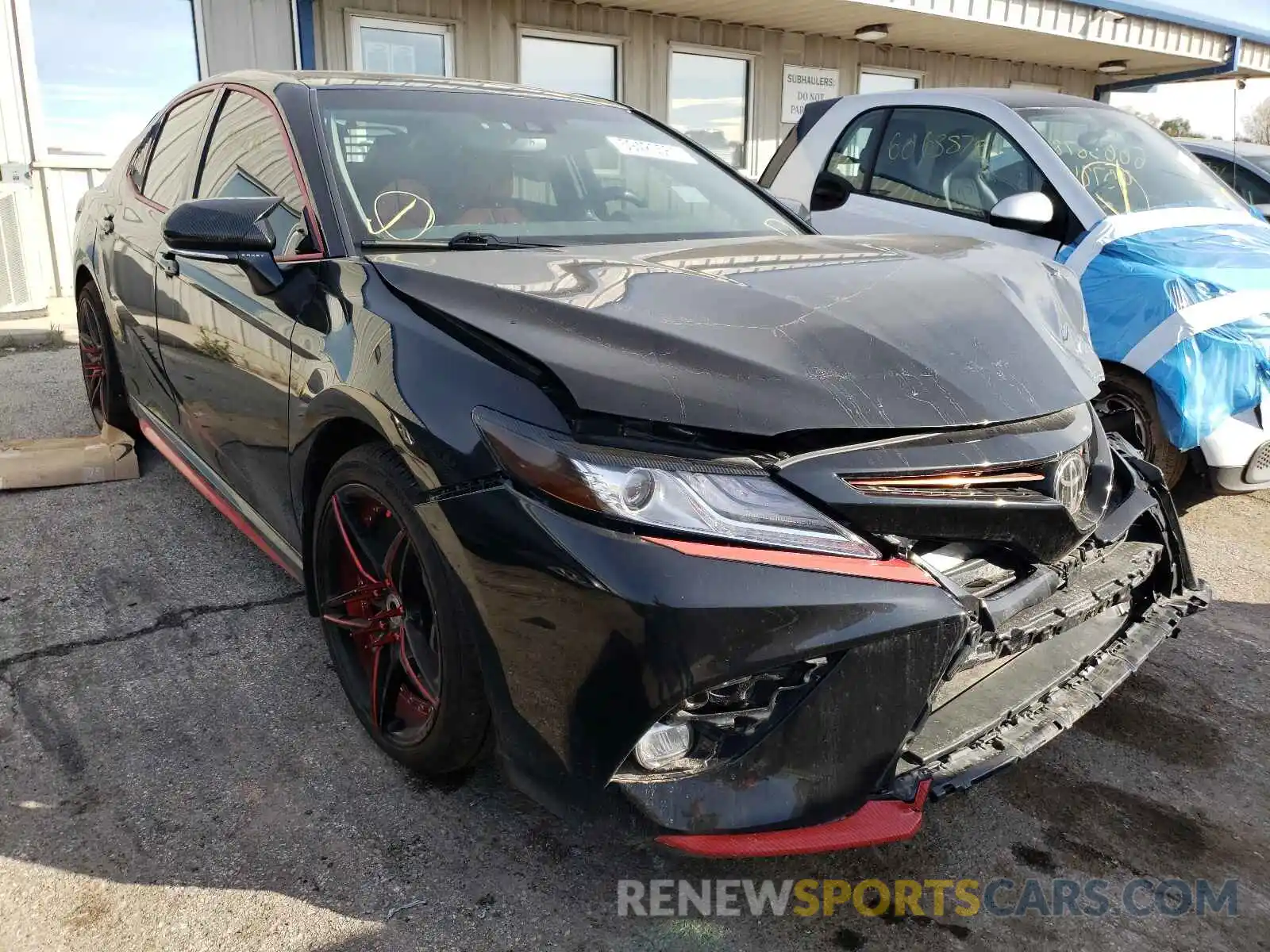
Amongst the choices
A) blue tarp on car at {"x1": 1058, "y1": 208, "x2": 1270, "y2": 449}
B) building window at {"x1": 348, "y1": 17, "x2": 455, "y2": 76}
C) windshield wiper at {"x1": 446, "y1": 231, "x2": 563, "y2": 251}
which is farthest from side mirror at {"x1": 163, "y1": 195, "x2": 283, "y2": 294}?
building window at {"x1": 348, "y1": 17, "x2": 455, "y2": 76}

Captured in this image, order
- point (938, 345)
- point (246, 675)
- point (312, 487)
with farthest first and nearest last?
point (246, 675) < point (312, 487) < point (938, 345)

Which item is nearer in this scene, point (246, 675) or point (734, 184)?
point (246, 675)

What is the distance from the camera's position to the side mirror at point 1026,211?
4324 mm

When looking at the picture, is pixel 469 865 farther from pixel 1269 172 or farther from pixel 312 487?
pixel 1269 172

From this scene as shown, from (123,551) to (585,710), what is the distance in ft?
8.74

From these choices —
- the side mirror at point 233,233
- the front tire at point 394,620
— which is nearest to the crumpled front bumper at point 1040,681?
the front tire at point 394,620

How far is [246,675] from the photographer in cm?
278

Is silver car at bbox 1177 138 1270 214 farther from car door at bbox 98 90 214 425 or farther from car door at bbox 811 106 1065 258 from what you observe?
car door at bbox 98 90 214 425

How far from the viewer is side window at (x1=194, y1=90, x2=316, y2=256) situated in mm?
2500

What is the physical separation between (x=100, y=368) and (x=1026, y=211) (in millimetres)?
4252

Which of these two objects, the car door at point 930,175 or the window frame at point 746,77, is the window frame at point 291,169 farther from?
the window frame at point 746,77

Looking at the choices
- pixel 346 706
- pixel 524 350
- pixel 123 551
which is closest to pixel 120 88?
pixel 123 551

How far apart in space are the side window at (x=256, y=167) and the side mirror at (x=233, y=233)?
0.22ft

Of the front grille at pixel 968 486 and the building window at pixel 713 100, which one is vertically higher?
the building window at pixel 713 100
